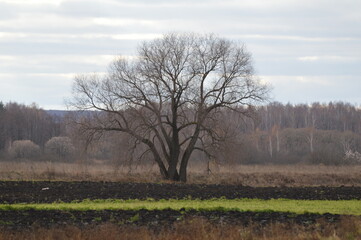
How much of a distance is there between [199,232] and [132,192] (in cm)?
1636

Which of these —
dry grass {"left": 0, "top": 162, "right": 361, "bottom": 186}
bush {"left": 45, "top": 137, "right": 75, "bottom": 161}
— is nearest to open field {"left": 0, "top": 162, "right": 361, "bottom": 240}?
dry grass {"left": 0, "top": 162, "right": 361, "bottom": 186}

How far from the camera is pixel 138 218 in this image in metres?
21.0

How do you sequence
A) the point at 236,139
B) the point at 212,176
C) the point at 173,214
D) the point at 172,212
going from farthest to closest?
1. the point at 212,176
2. the point at 236,139
3. the point at 172,212
4. the point at 173,214

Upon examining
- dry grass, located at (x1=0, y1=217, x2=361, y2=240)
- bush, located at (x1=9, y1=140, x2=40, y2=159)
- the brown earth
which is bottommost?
dry grass, located at (x1=0, y1=217, x2=361, y2=240)

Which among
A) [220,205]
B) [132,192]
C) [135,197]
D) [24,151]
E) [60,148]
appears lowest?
[220,205]

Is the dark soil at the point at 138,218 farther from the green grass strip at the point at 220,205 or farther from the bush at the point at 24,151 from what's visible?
the bush at the point at 24,151

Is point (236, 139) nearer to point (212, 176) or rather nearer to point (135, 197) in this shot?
point (212, 176)

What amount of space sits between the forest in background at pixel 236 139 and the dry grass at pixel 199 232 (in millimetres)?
28262

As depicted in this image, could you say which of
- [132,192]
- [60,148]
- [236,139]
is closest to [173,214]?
[132,192]

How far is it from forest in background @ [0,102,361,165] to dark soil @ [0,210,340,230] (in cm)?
2424

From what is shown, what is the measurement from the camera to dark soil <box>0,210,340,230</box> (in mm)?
19672

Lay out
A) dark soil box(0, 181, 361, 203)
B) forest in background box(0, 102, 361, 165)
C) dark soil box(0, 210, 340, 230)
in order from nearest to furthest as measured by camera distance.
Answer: dark soil box(0, 210, 340, 230), dark soil box(0, 181, 361, 203), forest in background box(0, 102, 361, 165)

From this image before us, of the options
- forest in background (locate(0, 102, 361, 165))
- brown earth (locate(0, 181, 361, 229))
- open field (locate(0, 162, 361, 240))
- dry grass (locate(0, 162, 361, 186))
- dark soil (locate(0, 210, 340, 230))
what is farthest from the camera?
forest in background (locate(0, 102, 361, 165))

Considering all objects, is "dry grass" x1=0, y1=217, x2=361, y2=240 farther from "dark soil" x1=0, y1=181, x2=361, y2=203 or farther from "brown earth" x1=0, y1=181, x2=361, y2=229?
"dark soil" x1=0, y1=181, x2=361, y2=203
